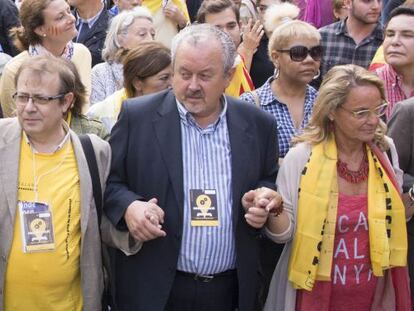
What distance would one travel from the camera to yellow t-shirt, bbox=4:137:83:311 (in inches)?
130

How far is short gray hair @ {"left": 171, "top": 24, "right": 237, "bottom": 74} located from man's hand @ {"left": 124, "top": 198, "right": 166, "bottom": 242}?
720mm

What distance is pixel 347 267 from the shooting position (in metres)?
3.59

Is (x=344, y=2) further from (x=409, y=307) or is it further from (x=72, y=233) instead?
(x=72, y=233)

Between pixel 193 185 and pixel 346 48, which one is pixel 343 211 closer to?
pixel 193 185

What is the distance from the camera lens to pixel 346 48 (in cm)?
605

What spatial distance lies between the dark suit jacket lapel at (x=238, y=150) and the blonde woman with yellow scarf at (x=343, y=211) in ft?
0.75

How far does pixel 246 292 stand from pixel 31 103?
4.59 ft

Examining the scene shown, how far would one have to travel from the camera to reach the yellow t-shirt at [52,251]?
331cm

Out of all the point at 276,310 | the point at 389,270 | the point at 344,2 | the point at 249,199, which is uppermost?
the point at 344,2

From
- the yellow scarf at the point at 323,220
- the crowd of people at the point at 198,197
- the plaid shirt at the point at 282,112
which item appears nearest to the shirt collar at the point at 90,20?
the plaid shirt at the point at 282,112

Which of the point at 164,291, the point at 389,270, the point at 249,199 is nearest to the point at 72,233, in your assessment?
the point at 164,291

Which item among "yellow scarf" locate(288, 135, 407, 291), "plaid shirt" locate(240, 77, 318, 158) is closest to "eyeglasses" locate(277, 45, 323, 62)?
"plaid shirt" locate(240, 77, 318, 158)

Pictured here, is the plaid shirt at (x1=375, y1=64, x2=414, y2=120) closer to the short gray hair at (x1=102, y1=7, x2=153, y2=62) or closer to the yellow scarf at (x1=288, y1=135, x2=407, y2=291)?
the yellow scarf at (x1=288, y1=135, x2=407, y2=291)

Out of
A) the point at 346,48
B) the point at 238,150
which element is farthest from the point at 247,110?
the point at 346,48
